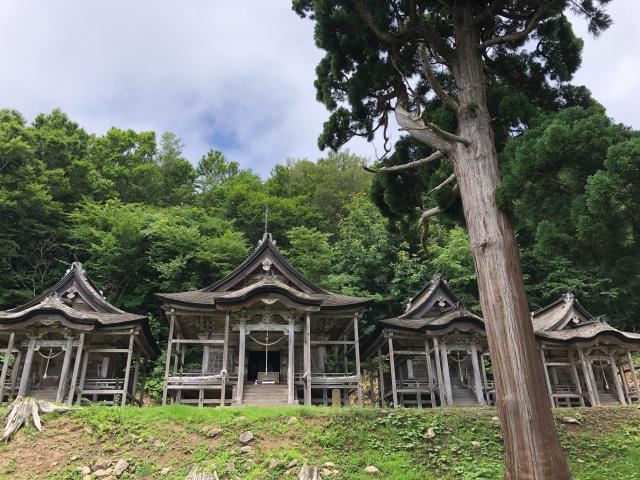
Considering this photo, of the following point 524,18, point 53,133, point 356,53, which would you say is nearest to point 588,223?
point 524,18

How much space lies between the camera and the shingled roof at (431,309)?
56.2 feet

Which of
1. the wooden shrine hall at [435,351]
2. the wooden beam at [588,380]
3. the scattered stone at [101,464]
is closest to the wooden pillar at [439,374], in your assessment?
the wooden shrine hall at [435,351]

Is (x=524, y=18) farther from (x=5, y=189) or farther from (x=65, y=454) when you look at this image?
(x=5, y=189)

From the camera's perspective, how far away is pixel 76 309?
696 inches

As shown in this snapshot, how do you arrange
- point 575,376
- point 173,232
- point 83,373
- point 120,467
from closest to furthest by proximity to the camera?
point 120,467
point 83,373
point 575,376
point 173,232

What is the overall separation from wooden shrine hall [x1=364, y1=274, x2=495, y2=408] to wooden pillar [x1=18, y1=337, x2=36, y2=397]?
11942mm

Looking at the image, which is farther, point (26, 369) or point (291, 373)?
point (26, 369)

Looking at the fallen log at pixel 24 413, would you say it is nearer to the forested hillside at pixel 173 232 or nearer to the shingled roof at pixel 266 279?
the shingled roof at pixel 266 279

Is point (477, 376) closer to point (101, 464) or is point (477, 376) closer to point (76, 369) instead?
point (101, 464)

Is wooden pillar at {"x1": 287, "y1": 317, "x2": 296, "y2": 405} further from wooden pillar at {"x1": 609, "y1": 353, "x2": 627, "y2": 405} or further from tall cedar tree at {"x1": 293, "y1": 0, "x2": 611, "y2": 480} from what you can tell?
wooden pillar at {"x1": 609, "y1": 353, "x2": 627, "y2": 405}

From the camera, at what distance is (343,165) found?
141ft

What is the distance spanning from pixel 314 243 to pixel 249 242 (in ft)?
19.0

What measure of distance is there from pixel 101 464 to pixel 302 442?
3970 millimetres

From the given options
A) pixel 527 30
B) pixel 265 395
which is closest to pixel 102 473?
pixel 265 395
